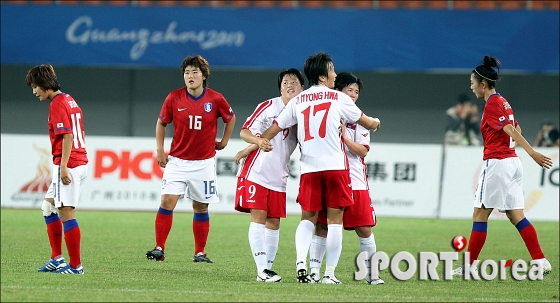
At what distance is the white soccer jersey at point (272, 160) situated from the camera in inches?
299

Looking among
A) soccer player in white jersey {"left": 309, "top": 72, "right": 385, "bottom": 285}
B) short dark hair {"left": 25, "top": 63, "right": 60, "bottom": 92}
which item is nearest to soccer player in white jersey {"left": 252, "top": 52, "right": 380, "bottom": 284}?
soccer player in white jersey {"left": 309, "top": 72, "right": 385, "bottom": 285}

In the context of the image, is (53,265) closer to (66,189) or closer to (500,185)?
(66,189)

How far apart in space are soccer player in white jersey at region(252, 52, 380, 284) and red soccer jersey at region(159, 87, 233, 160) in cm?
182

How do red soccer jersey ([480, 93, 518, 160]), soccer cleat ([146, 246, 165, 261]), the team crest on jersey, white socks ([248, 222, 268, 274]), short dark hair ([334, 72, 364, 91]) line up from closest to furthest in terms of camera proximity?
white socks ([248, 222, 268, 274]) → short dark hair ([334, 72, 364, 91]) → red soccer jersey ([480, 93, 518, 160]) → soccer cleat ([146, 246, 165, 261]) → the team crest on jersey

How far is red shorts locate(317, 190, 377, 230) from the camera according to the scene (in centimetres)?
737

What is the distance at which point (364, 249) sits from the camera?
7543 mm

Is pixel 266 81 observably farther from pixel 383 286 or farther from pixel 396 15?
pixel 383 286

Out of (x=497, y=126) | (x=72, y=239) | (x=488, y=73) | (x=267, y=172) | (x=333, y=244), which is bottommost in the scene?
(x=72, y=239)

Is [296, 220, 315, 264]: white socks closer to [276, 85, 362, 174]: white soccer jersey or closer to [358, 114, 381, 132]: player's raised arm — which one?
[276, 85, 362, 174]: white soccer jersey

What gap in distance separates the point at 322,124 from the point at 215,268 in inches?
89.1

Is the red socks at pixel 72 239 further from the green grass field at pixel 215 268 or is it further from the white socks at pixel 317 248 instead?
the white socks at pixel 317 248

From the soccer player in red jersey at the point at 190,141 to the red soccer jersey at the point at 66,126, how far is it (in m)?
1.20

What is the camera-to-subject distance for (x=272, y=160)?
7.60m

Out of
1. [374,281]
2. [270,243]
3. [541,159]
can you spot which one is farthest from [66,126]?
[541,159]
